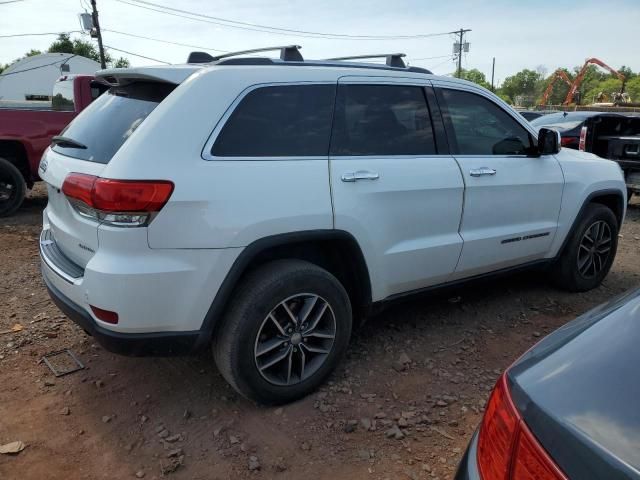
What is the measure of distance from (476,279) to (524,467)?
2777 millimetres

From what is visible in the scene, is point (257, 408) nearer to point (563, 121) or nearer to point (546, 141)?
point (546, 141)

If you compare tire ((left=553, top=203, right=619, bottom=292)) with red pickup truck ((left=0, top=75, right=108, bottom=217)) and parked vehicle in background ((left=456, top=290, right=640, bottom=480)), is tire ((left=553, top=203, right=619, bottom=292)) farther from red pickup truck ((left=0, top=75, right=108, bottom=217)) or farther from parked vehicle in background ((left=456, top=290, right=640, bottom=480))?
red pickup truck ((left=0, top=75, right=108, bottom=217))

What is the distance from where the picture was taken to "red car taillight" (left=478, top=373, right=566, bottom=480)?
1180 mm

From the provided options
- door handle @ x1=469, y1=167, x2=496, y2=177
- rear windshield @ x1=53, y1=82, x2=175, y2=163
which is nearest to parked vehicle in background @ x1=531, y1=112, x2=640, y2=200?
door handle @ x1=469, y1=167, x2=496, y2=177

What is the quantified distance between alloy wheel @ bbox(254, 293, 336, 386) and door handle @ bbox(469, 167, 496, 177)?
4.56ft

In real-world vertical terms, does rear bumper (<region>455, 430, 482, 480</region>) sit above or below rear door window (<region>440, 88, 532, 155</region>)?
below

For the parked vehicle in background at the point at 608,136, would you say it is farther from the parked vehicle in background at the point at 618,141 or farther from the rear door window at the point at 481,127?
the rear door window at the point at 481,127

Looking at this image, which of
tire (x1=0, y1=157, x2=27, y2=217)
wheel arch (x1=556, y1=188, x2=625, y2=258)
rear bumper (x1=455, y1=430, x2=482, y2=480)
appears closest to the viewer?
rear bumper (x1=455, y1=430, x2=482, y2=480)

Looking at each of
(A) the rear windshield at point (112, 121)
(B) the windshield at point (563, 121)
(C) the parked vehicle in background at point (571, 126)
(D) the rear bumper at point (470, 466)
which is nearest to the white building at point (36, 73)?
(B) the windshield at point (563, 121)

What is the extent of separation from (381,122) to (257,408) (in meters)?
1.82

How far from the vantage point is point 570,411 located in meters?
1.20

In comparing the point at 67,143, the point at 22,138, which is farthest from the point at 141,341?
the point at 22,138

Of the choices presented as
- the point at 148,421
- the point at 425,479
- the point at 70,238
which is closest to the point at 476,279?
the point at 425,479

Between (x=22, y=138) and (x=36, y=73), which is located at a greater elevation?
(x=36, y=73)
